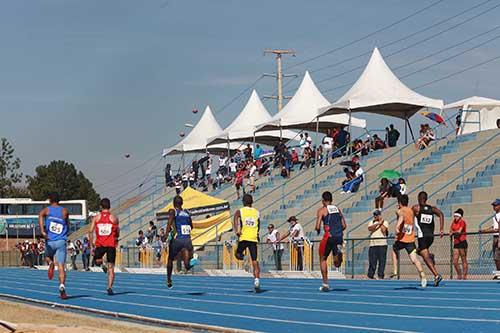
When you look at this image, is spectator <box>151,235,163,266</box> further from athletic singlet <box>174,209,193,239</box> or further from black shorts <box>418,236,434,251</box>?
black shorts <box>418,236,434,251</box>

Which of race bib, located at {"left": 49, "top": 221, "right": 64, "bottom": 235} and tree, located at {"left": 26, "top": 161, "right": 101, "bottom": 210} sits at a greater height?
tree, located at {"left": 26, "top": 161, "right": 101, "bottom": 210}

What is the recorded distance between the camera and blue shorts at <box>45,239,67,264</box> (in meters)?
17.6

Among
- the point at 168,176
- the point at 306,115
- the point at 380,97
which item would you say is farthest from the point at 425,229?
the point at 168,176

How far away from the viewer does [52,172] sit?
134 metres

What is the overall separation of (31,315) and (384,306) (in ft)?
16.8

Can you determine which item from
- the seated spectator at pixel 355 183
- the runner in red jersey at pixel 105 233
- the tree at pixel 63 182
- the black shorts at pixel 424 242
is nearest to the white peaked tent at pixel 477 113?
the seated spectator at pixel 355 183

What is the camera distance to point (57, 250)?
1762 cm

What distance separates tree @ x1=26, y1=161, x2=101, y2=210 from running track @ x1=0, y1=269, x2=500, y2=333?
112 meters

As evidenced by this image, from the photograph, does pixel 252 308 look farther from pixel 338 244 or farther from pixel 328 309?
pixel 338 244

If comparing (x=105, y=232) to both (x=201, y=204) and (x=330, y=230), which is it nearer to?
(x=330, y=230)

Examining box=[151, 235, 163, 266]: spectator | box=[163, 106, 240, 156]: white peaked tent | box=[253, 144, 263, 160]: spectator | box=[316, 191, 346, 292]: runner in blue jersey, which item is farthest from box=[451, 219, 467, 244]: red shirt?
box=[163, 106, 240, 156]: white peaked tent

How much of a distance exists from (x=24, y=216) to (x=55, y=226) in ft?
202

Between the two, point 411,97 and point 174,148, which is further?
point 174,148

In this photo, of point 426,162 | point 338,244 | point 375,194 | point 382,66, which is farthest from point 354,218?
point 338,244
